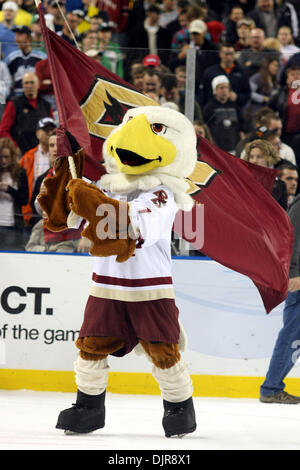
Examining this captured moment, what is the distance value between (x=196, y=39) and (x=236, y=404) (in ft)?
11.8

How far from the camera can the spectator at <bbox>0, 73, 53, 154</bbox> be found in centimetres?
570

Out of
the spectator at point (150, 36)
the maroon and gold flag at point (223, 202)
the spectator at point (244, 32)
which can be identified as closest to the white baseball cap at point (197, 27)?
the spectator at point (150, 36)

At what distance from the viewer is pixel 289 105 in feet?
19.9

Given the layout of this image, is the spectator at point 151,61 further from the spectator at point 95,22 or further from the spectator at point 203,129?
the spectator at point 95,22

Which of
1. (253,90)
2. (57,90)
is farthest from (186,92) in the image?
(57,90)

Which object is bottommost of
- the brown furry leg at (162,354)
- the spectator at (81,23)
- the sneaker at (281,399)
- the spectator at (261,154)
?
the sneaker at (281,399)

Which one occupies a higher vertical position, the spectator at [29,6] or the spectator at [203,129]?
the spectator at [29,6]

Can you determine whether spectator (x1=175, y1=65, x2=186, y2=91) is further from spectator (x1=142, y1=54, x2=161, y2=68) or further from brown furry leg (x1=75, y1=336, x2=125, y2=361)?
brown furry leg (x1=75, y1=336, x2=125, y2=361)

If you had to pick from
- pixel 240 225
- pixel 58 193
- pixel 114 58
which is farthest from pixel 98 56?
pixel 58 193

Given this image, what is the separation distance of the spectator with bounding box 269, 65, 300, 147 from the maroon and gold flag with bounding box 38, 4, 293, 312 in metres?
1.60

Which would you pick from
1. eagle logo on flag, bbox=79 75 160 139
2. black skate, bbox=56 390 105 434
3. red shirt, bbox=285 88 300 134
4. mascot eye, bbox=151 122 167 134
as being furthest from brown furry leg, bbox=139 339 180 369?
red shirt, bbox=285 88 300 134

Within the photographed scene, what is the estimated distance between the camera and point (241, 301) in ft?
18.2

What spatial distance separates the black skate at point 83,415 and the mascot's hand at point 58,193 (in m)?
0.84

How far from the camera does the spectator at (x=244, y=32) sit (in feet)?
25.7
